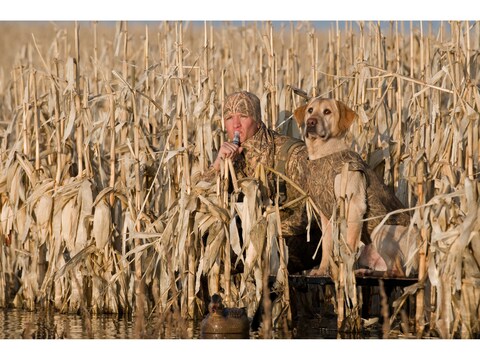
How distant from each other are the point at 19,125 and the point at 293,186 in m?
2.91

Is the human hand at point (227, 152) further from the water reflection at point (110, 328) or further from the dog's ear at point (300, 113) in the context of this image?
the water reflection at point (110, 328)

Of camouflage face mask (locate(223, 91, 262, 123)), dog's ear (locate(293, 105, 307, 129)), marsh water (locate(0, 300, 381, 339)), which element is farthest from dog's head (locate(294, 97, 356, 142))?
marsh water (locate(0, 300, 381, 339))

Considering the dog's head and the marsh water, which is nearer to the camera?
the marsh water

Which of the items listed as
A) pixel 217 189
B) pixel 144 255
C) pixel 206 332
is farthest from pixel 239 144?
pixel 206 332

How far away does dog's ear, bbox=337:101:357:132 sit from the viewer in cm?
716

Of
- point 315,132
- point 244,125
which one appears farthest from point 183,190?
point 315,132

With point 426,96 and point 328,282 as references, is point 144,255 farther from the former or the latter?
point 426,96

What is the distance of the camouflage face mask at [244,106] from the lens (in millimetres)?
7461

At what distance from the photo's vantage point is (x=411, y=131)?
8.05 metres

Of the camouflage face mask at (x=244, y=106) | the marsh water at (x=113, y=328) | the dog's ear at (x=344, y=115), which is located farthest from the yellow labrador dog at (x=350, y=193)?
the marsh water at (x=113, y=328)

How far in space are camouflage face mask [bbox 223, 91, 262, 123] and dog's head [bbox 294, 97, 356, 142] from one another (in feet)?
1.50

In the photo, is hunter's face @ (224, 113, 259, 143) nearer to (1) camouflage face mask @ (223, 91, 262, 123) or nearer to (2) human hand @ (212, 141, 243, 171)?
(1) camouflage face mask @ (223, 91, 262, 123)

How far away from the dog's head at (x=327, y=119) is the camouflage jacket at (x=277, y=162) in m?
0.28

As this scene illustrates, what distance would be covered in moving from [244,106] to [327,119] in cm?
67
